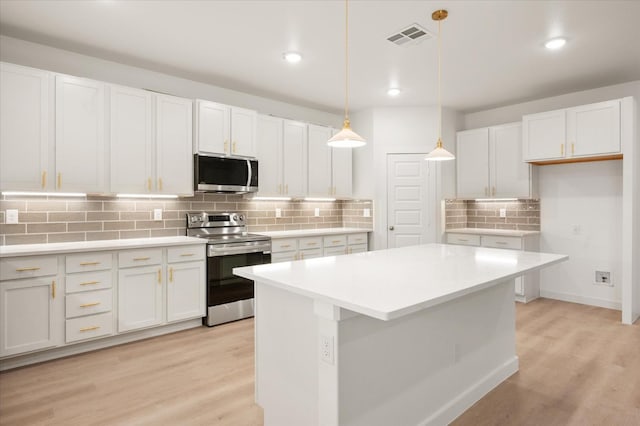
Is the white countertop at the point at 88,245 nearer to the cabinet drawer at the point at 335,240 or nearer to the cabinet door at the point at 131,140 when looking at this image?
the cabinet door at the point at 131,140

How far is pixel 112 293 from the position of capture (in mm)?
3242

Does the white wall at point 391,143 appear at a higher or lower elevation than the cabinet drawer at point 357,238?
higher

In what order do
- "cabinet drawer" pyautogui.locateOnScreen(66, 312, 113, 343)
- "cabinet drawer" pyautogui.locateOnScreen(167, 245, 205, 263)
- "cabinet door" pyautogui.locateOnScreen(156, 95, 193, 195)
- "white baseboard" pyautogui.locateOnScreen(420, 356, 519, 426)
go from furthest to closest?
1. "cabinet door" pyautogui.locateOnScreen(156, 95, 193, 195)
2. "cabinet drawer" pyautogui.locateOnScreen(167, 245, 205, 263)
3. "cabinet drawer" pyautogui.locateOnScreen(66, 312, 113, 343)
4. "white baseboard" pyautogui.locateOnScreen(420, 356, 519, 426)

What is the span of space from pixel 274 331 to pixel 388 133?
4050mm

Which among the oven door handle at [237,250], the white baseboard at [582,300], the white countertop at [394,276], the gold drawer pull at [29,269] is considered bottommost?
the white baseboard at [582,300]

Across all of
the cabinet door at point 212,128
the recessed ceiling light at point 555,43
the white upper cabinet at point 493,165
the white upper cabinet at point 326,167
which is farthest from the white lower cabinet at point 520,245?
the cabinet door at point 212,128

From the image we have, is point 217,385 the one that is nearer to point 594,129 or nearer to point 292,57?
point 292,57

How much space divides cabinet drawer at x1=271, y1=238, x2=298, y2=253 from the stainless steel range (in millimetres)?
85

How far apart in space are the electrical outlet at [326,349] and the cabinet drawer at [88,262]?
8.00 ft

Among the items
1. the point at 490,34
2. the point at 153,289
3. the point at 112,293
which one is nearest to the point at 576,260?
the point at 490,34

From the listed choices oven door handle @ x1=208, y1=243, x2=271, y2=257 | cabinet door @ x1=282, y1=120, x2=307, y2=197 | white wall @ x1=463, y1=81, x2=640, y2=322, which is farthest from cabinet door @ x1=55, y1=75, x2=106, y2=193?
white wall @ x1=463, y1=81, x2=640, y2=322

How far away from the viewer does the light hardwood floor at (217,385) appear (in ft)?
7.27

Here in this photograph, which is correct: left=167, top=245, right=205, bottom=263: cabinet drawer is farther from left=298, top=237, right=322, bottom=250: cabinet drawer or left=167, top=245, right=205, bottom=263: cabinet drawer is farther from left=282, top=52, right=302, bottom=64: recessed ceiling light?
left=282, top=52, right=302, bottom=64: recessed ceiling light

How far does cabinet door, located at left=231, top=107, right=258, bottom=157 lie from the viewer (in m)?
4.24
